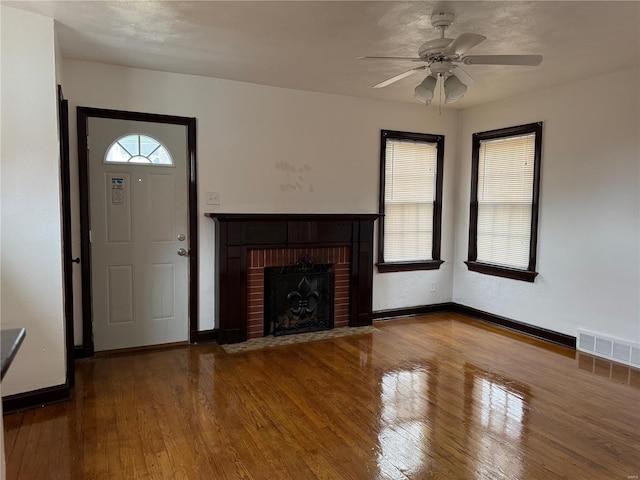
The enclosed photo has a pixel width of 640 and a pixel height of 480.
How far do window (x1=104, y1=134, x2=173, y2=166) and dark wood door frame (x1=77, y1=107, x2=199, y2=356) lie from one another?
0.55ft

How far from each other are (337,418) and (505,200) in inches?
130

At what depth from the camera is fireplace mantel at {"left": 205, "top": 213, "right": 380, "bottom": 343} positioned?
4234 mm

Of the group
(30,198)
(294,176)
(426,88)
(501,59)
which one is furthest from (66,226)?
(501,59)

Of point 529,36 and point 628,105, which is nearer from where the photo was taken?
point 529,36

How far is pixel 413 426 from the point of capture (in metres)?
2.75

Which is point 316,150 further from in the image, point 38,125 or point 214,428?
point 214,428

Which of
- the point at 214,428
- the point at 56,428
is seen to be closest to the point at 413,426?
the point at 214,428

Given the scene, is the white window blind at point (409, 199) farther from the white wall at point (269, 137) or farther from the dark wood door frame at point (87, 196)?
the dark wood door frame at point (87, 196)

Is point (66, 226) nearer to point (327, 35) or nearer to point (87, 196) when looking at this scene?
point (87, 196)

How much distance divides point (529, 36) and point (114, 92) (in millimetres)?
3296

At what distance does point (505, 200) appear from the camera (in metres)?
4.98

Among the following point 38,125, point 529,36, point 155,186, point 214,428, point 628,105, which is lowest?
point 214,428

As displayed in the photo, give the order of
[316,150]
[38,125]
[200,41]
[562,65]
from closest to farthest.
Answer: [38,125] < [200,41] < [562,65] < [316,150]

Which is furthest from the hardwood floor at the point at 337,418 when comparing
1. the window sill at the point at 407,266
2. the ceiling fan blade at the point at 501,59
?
the ceiling fan blade at the point at 501,59
